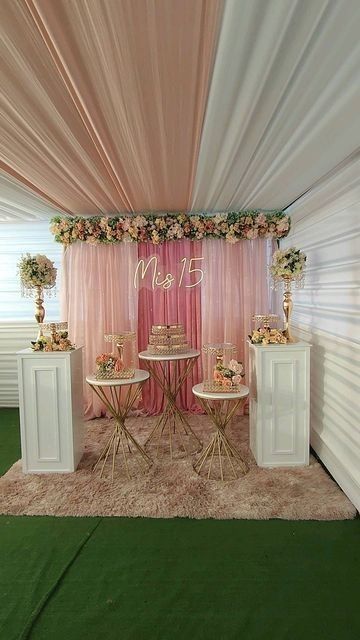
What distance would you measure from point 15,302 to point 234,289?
120 inches

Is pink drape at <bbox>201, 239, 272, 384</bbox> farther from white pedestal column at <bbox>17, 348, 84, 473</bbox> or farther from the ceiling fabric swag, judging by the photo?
white pedestal column at <bbox>17, 348, 84, 473</bbox>

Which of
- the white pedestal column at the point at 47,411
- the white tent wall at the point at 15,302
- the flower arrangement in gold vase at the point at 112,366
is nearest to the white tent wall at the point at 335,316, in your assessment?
the flower arrangement in gold vase at the point at 112,366

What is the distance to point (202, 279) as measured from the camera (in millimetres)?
4395

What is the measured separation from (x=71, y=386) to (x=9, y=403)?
8.06ft

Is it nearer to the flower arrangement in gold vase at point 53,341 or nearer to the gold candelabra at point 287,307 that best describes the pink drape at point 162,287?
the gold candelabra at point 287,307

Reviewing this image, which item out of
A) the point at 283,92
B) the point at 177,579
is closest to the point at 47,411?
the point at 177,579

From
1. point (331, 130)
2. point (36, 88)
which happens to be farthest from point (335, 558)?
point (36, 88)

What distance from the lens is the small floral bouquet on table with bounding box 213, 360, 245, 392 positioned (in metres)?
2.93

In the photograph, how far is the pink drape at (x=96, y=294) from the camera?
4.36 meters

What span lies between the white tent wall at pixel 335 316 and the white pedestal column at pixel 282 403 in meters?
0.20

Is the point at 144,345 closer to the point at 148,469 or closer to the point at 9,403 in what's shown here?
the point at 148,469

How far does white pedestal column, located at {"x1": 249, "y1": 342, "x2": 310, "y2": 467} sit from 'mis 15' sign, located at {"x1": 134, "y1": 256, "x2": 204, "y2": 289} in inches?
63.5

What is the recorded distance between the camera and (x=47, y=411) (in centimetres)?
307

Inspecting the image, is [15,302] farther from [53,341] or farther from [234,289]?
[234,289]
